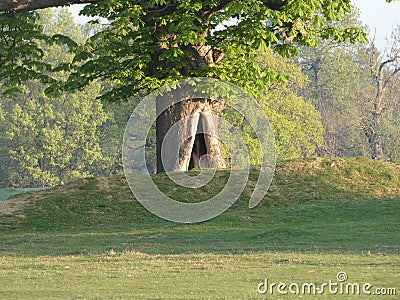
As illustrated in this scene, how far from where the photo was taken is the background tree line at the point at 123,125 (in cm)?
6538

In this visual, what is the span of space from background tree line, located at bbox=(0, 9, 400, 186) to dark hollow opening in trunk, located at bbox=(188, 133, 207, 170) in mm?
33005

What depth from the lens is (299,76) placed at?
69.6m

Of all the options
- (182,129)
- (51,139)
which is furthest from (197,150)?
(51,139)

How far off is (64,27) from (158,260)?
6860 centimetres

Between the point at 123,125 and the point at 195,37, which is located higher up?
the point at 123,125

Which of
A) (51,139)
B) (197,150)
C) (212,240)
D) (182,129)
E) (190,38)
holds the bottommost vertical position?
(212,240)

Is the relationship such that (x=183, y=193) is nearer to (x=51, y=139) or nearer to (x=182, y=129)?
(x=182, y=129)

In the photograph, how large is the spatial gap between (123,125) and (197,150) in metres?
39.8

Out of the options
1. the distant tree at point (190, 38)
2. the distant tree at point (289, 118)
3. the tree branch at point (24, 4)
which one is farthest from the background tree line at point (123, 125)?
the tree branch at point (24, 4)

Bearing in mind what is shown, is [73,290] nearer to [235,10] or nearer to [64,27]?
[235,10]

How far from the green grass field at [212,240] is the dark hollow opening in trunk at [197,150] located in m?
1.81

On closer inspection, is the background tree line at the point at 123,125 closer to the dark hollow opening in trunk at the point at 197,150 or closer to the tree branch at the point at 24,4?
the dark hollow opening in trunk at the point at 197,150

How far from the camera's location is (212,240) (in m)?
18.2

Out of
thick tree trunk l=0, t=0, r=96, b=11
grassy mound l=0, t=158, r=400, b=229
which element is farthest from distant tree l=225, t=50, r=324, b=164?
thick tree trunk l=0, t=0, r=96, b=11
